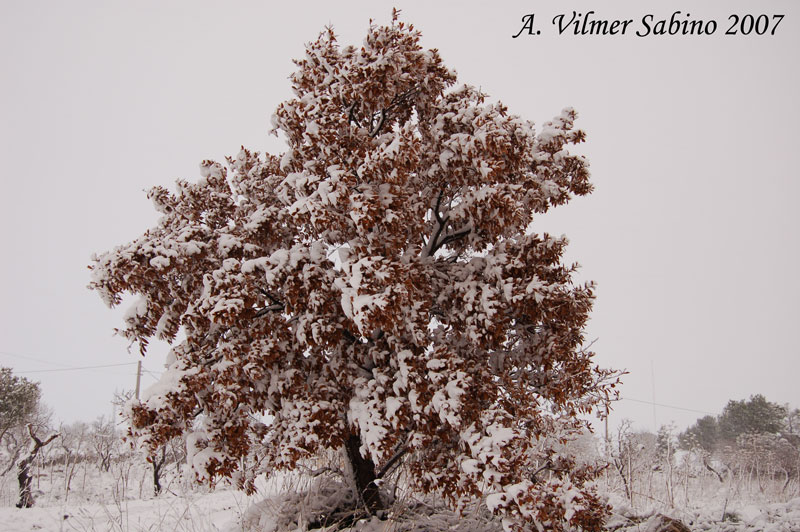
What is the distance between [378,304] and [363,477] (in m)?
3.61

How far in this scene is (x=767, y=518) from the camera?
27.0 feet

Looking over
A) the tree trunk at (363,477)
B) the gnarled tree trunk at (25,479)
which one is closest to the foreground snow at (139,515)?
the gnarled tree trunk at (25,479)

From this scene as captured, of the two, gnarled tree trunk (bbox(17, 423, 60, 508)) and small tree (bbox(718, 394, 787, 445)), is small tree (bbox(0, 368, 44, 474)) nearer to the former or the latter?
gnarled tree trunk (bbox(17, 423, 60, 508))

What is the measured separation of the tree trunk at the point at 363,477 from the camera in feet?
23.2

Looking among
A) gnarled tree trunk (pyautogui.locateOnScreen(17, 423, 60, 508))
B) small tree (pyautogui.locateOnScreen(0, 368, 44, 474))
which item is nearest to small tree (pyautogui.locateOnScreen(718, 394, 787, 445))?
gnarled tree trunk (pyautogui.locateOnScreen(17, 423, 60, 508))

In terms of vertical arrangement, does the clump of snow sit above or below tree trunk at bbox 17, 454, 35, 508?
above

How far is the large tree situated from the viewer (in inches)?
211

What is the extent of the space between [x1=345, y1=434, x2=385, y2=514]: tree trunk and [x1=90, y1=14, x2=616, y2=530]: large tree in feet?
0.53

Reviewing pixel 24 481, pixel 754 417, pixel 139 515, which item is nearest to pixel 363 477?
pixel 139 515

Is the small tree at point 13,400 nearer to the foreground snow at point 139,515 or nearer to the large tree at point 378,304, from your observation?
the foreground snow at point 139,515

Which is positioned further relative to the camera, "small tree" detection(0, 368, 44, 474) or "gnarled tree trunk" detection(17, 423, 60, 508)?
"small tree" detection(0, 368, 44, 474)

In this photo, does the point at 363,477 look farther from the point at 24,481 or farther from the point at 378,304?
the point at 24,481

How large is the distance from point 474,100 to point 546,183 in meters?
1.59

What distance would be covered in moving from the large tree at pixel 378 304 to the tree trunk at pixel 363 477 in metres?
0.16
